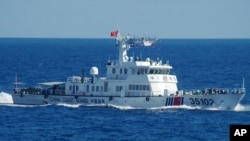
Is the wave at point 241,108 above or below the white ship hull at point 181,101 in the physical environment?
below

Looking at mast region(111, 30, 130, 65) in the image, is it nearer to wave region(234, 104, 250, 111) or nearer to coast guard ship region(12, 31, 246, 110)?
coast guard ship region(12, 31, 246, 110)

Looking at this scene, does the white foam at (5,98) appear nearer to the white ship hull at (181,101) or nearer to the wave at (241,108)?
the white ship hull at (181,101)

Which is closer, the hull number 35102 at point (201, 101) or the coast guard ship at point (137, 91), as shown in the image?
the hull number 35102 at point (201, 101)

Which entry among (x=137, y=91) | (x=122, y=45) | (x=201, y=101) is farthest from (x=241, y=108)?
(x=122, y=45)

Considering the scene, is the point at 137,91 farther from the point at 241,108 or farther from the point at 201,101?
the point at 241,108

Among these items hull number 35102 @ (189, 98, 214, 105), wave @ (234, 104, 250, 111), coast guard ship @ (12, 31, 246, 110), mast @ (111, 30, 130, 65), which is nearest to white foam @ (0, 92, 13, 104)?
coast guard ship @ (12, 31, 246, 110)

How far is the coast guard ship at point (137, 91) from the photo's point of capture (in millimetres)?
90625

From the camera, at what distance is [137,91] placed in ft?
300

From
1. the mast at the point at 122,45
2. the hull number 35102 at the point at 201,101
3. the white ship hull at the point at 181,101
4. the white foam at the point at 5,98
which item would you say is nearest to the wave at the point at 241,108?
the white ship hull at the point at 181,101

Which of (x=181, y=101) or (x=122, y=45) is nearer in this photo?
(x=181, y=101)

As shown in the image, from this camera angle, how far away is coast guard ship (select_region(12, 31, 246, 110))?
9062 cm

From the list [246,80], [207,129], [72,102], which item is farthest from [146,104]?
[246,80]

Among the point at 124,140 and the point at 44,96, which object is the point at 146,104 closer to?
the point at 44,96

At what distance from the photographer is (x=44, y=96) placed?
96.5 meters
